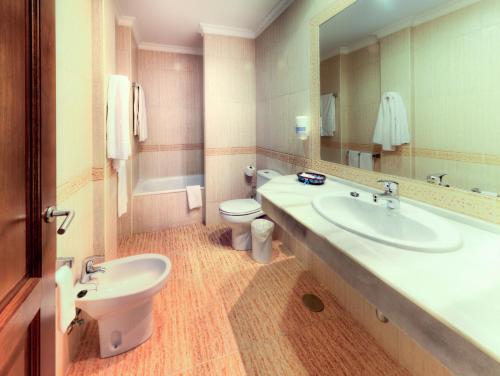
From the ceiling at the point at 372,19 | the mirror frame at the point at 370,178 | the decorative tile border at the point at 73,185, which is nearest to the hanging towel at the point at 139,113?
the decorative tile border at the point at 73,185

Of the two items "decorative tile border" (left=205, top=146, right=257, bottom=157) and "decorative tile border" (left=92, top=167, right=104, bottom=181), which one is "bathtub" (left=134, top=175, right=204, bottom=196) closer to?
"decorative tile border" (left=205, top=146, right=257, bottom=157)

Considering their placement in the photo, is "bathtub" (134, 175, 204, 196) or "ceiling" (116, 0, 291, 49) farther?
"bathtub" (134, 175, 204, 196)

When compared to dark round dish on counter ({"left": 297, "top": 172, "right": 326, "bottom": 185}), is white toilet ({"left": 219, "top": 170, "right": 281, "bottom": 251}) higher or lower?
lower

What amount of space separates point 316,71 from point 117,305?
2059 millimetres

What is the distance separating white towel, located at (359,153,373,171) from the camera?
5.00 feet

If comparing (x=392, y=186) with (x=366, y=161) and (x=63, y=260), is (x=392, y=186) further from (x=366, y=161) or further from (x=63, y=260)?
(x=63, y=260)

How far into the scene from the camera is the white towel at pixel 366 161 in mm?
1524

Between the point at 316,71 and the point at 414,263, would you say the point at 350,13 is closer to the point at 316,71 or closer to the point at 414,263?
the point at 316,71

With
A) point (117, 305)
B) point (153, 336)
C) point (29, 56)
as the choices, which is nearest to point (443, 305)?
point (29, 56)

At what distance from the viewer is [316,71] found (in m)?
1.99

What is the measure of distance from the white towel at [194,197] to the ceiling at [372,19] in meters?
2.14

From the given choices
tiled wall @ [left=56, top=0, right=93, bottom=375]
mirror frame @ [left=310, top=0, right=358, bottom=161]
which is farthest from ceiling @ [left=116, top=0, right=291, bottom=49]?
tiled wall @ [left=56, top=0, right=93, bottom=375]

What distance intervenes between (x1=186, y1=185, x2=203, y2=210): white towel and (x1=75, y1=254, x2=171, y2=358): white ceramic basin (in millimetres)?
1610

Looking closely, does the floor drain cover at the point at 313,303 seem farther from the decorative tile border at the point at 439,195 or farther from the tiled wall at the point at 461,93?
the tiled wall at the point at 461,93
